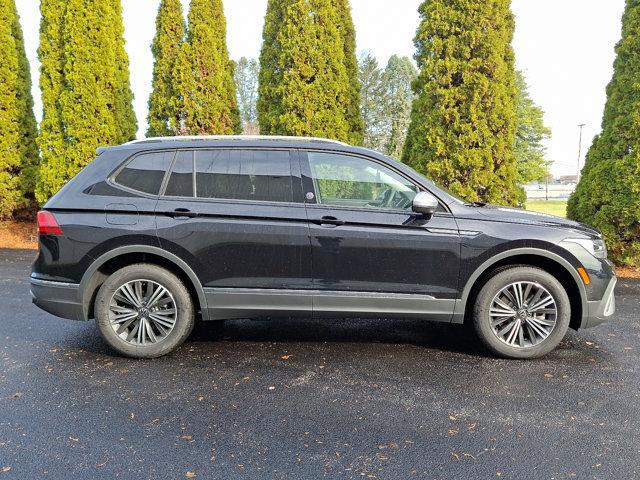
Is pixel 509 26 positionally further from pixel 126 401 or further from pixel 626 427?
pixel 126 401

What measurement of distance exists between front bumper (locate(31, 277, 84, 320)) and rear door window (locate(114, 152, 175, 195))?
98 centimetres

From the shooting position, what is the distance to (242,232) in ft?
12.1

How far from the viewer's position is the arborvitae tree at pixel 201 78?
1004cm

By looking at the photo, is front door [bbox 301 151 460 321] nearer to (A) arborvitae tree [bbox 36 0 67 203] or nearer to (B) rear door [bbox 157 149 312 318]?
(B) rear door [bbox 157 149 312 318]

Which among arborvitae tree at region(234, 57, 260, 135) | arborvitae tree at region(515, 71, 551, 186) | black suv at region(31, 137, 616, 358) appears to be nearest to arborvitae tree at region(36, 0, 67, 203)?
black suv at region(31, 137, 616, 358)

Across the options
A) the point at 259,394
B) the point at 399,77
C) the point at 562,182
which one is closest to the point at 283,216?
the point at 259,394

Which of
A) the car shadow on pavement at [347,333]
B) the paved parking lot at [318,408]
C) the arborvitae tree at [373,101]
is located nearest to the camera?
the paved parking lot at [318,408]

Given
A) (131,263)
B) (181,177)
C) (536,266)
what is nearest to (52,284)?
(131,263)

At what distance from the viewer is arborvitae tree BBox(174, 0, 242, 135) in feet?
32.9

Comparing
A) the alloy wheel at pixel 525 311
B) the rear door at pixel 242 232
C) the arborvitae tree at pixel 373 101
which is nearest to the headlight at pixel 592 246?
the alloy wheel at pixel 525 311

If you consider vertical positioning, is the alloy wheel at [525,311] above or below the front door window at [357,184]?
below

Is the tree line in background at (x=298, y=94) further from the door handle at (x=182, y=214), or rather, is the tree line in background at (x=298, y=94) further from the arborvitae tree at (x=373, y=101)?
the arborvitae tree at (x=373, y=101)

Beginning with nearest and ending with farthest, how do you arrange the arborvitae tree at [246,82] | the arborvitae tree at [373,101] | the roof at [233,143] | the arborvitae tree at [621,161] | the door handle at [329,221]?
1. the door handle at [329,221]
2. the roof at [233,143]
3. the arborvitae tree at [621,161]
4. the arborvitae tree at [373,101]
5. the arborvitae tree at [246,82]

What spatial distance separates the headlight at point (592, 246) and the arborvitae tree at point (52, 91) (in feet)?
33.4
